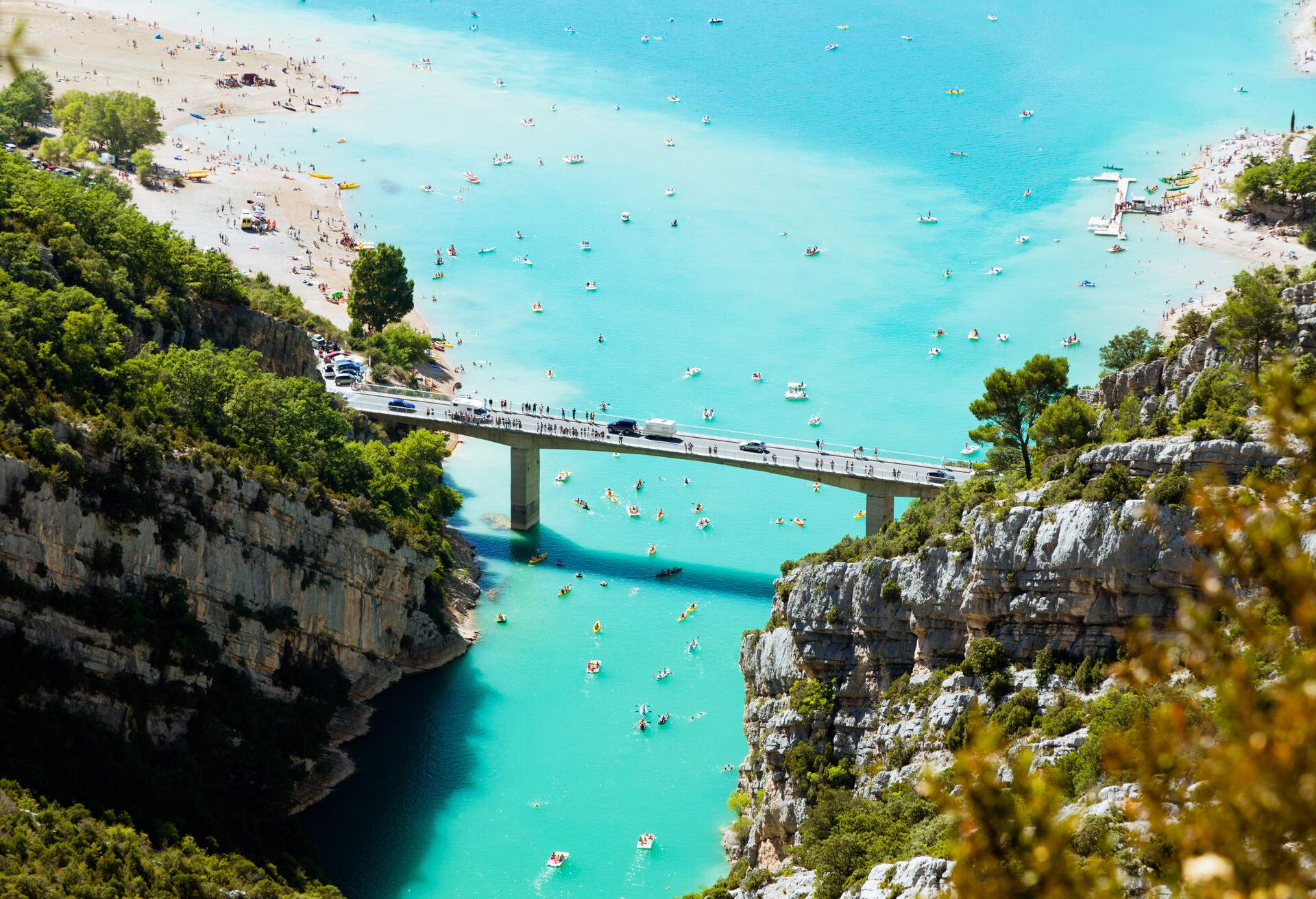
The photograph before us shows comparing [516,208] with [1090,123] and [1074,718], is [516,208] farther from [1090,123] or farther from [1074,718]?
[1074,718]

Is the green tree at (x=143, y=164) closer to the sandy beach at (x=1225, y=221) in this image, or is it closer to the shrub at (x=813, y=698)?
the sandy beach at (x=1225, y=221)

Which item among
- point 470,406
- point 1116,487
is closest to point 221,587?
point 470,406

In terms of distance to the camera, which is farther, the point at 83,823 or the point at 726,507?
the point at 726,507

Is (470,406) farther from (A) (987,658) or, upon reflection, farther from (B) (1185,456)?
(B) (1185,456)

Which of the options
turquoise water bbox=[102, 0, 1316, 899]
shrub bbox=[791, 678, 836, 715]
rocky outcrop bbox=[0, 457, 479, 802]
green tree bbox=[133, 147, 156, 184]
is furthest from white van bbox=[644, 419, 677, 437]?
green tree bbox=[133, 147, 156, 184]

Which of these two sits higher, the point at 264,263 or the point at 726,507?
the point at 264,263

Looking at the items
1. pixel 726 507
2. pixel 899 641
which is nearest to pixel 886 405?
pixel 726 507

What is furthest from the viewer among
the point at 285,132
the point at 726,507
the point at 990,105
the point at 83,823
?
the point at 990,105
